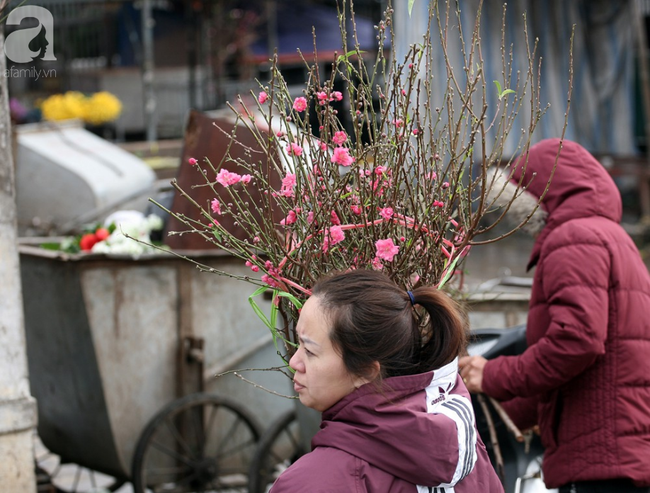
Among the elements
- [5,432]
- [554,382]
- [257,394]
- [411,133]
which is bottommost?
[257,394]

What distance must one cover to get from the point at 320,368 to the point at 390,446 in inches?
7.9

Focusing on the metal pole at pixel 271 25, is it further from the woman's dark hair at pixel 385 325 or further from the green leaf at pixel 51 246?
the woman's dark hair at pixel 385 325

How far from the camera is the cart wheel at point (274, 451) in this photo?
15.2 ft

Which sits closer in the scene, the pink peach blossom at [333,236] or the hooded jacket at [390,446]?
the hooded jacket at [390,446]

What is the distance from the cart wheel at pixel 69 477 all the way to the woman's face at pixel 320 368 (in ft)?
11.9

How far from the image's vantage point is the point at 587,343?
97.8 inches

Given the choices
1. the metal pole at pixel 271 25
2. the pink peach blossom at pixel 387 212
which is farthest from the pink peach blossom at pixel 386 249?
the metal pole at pixel 271 25

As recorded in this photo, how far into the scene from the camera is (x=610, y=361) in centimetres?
257

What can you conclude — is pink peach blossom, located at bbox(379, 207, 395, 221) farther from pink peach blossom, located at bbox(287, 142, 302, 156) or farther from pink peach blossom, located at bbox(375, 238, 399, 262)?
pink peach blossom, located at bbox(287, 142, 302, 156)

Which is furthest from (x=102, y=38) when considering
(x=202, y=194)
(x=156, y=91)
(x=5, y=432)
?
(x=5, y=432)

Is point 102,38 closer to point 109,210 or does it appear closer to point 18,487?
point 109,210

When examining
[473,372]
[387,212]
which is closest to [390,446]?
[387,212]

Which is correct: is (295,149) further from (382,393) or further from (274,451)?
(274,451)

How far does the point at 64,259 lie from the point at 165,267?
0.52m
